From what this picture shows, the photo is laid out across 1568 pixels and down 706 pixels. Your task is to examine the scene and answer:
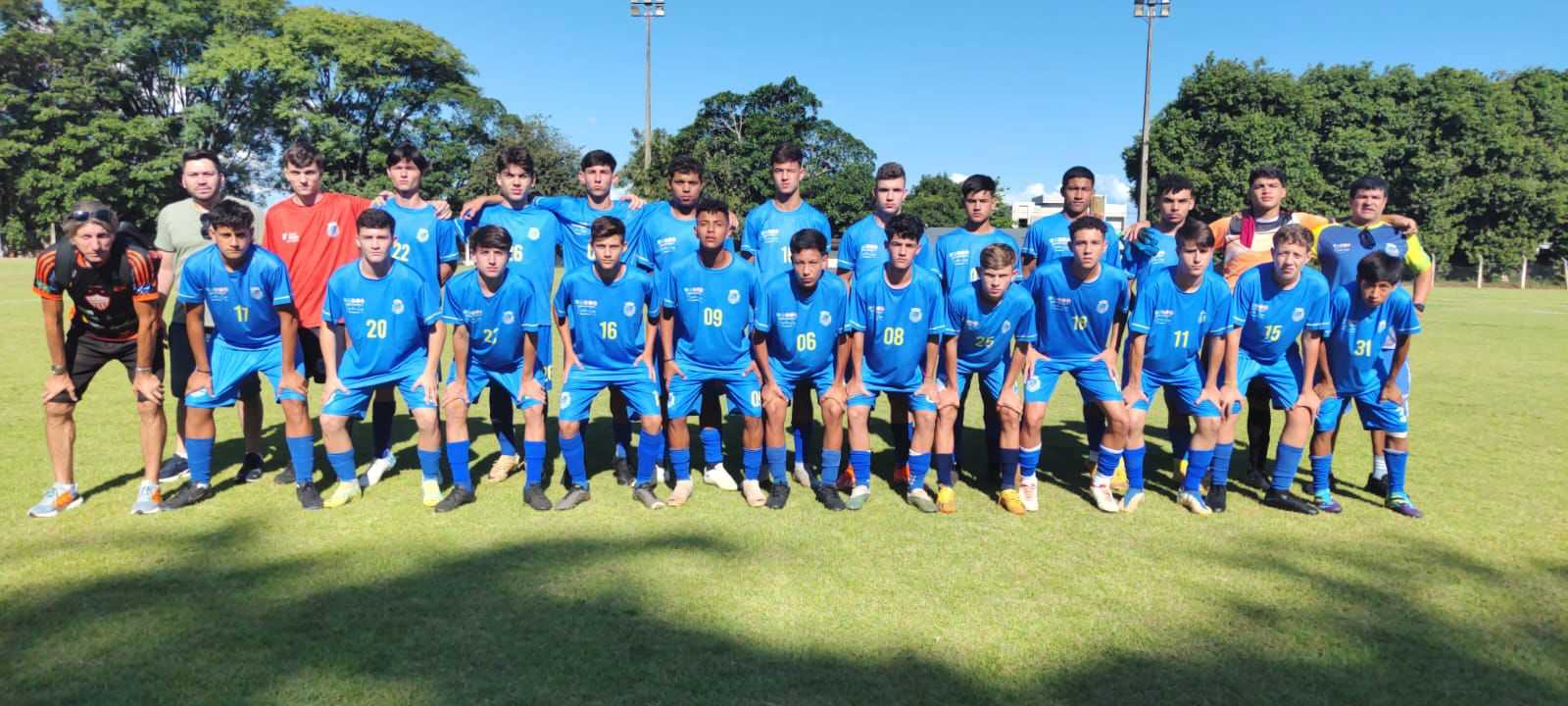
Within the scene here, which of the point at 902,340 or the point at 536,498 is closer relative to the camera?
the point at 536,498

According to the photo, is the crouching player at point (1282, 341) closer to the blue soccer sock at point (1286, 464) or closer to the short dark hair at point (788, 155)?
the blue soccer sock at point (1286, 464)

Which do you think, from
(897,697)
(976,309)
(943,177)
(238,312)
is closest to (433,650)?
(897,697)

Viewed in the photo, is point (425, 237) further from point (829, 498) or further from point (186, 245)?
point (829, 498)

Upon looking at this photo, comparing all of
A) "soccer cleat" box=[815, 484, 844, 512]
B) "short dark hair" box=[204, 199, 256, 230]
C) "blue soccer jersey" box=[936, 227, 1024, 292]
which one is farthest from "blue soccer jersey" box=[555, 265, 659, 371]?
"blue soccer jersey" box=[936, 227, 1024, 292]

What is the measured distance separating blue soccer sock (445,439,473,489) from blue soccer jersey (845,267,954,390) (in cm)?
263

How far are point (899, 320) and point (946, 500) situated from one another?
3.95 ft

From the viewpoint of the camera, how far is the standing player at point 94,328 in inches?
192

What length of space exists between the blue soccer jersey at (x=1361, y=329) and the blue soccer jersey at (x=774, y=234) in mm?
3486

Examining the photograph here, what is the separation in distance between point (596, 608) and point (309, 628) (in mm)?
1200

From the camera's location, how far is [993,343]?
5605mm

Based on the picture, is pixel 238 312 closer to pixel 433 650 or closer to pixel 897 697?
pixel 433 650

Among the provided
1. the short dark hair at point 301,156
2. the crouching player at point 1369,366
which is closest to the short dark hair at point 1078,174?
the crouching player at point 1369,366

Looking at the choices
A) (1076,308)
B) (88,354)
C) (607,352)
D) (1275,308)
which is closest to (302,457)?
(88,354)

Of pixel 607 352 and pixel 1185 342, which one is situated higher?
pixel 1185 342
